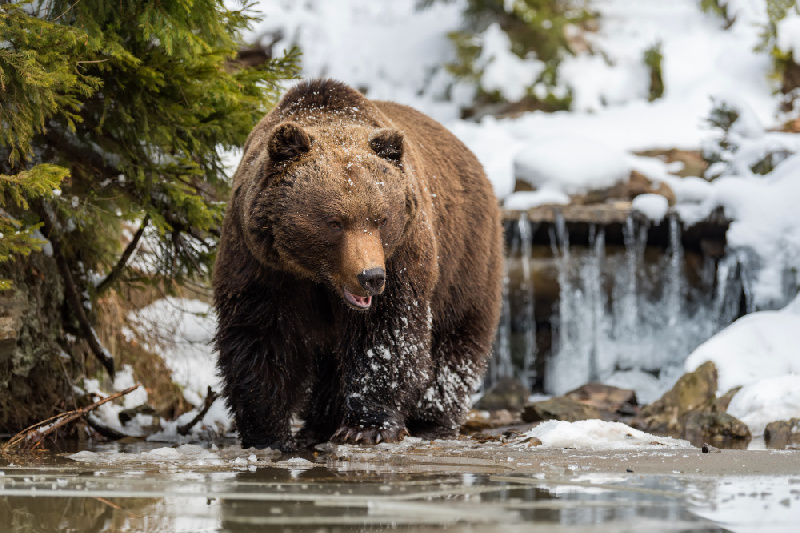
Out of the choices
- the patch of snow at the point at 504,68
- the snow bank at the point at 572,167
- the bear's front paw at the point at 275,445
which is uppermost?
the patch of snow at the point at 504,68

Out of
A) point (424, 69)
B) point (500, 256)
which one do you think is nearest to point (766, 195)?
point (500, 256)

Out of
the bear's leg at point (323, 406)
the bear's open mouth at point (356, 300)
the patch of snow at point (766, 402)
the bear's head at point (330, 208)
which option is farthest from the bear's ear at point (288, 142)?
the patch of snow at point (766, 402)

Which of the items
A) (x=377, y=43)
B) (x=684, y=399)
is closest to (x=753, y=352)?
(x=684, y=399)

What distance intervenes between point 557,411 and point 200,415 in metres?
2.91

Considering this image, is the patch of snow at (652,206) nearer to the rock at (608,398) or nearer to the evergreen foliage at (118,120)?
the rock at (608,398)

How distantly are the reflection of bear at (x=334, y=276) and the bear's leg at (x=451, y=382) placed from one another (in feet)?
0.05

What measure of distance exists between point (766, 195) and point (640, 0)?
1202 centimetres

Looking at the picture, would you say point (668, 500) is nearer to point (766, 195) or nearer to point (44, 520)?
point (44, 520)

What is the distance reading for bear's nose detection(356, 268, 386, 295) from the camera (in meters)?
4.41

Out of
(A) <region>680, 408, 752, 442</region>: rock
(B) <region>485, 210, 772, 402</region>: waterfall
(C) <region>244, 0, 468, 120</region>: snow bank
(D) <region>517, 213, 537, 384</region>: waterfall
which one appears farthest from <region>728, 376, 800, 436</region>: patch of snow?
(C) <region>244, 0, 468, 120</region>: snow bank

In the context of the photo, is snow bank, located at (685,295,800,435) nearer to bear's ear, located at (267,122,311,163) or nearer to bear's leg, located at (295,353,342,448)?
bear's leg, located at (295,353,342,448)

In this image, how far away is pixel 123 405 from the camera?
21.9 feet

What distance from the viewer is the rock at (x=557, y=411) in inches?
293

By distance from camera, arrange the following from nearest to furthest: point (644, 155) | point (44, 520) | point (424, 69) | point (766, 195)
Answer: point (44, 520), point (766, 195), point (644, 155), point (424, 69)
